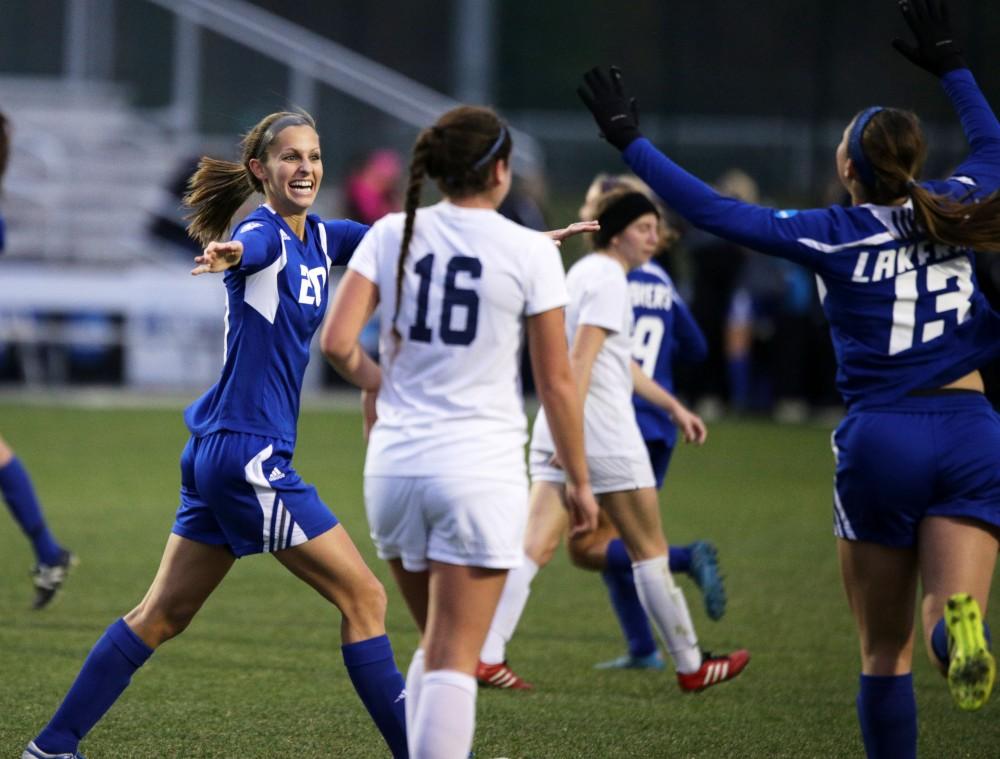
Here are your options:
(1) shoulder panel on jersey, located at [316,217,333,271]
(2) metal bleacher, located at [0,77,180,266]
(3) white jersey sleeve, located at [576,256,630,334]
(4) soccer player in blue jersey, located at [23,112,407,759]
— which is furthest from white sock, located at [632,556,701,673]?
(2) metal bleacher, located at [0,77,180,266]

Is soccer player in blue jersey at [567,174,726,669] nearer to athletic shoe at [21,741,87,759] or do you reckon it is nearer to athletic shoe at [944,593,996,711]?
athletic shoe at [21,741,87,759]

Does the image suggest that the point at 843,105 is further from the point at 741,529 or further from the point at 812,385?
the point at 741,529

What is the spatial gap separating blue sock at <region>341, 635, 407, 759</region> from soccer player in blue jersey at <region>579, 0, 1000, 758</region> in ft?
4.01

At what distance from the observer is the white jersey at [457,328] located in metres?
3.71

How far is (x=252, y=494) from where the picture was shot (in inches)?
171

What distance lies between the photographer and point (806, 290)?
58.0 ft

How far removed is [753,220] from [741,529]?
244 inches

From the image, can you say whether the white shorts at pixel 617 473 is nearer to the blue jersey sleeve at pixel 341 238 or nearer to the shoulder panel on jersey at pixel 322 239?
the blue jersey sleeve at pixel 341 238

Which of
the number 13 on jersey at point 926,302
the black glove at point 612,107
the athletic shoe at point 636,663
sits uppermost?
the black glove at point 612,107

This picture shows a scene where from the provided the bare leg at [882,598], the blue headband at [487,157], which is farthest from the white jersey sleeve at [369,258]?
the bare leg at [882,598]

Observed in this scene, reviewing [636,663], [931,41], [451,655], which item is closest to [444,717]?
[451,655]

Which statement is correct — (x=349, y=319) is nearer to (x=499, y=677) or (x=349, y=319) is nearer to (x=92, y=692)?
(x=92, y=692)

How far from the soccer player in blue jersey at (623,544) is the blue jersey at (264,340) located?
2116 mm

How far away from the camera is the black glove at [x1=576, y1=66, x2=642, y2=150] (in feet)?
14.3
